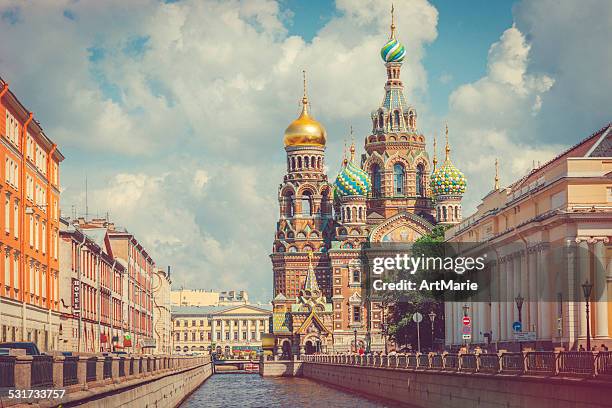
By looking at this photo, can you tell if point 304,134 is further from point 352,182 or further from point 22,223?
point 22,223

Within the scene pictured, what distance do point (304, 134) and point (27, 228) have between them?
→ 120496 mm

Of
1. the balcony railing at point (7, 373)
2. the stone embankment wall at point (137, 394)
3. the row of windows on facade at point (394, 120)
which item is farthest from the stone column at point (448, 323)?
the balcony railing at point (7, 373)

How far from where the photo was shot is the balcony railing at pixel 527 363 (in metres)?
29.1

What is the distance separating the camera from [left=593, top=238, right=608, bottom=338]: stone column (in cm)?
6128

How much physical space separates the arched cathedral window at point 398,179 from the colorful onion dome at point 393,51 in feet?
50.5

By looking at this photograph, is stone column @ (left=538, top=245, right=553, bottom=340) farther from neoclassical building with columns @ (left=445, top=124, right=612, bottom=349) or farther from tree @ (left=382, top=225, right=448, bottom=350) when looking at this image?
tree @ (left=382, top=225, right=448, bottom=350)

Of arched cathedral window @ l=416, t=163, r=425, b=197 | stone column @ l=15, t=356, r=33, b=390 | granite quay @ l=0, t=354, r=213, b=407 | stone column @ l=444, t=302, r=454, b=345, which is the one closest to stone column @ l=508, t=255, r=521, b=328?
stone column @ l=444, t=302, r=454, b=345

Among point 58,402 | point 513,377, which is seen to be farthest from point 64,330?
point 58,402

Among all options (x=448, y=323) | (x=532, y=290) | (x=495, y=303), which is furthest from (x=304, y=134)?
(x=532, y=290)

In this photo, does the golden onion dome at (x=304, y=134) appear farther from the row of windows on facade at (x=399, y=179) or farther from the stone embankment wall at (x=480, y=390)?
the stone embankment wall at (x=480, y=390)

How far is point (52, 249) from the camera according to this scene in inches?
2704

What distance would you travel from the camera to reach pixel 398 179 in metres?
173

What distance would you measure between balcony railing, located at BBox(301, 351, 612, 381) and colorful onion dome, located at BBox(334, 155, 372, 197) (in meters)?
109

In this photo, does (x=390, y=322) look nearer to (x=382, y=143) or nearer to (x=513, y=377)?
(x=382, y=143)
